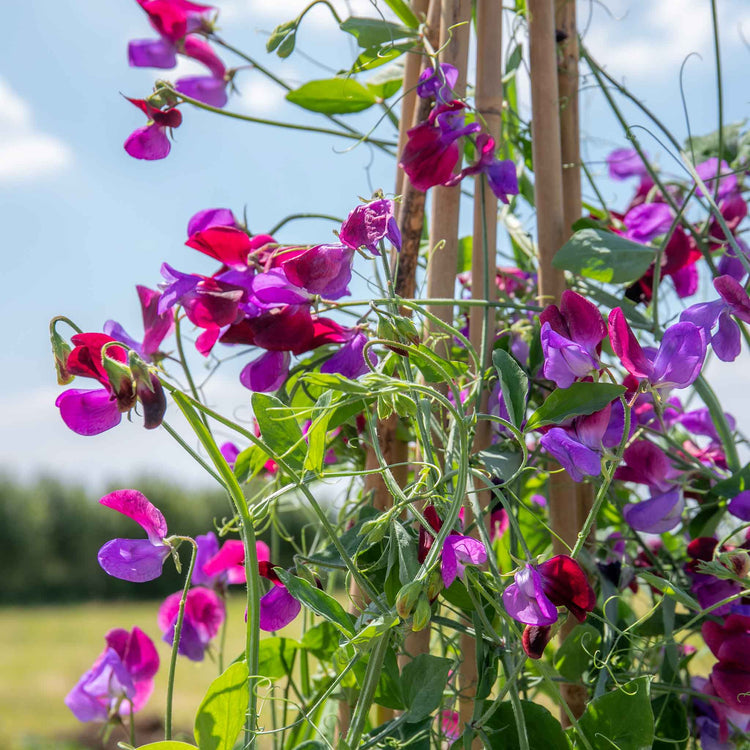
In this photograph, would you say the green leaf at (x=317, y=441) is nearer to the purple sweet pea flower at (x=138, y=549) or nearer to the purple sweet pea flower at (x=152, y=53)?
the purple sweet pea flower at (x=138, y=549)

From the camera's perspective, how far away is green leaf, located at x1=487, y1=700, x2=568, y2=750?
1.46 feet

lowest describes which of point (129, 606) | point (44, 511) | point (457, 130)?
point (129, 606)

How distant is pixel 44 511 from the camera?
869cm

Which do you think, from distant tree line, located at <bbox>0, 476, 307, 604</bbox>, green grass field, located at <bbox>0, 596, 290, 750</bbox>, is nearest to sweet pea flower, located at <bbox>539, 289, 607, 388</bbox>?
green grass field, located at <bbox>0, 596, 290, 750</bbox>

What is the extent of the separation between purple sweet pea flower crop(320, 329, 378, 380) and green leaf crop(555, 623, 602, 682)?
204 millimetres

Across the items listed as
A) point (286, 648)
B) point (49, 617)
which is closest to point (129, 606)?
point (49, 617)

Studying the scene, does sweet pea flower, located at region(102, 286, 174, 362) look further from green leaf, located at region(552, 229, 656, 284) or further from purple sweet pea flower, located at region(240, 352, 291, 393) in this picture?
green leaf, located at region(552, 229, 656, 284)

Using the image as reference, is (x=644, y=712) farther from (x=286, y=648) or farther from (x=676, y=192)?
(x=676, y=192)

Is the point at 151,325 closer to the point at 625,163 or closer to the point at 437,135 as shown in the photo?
the point at 437,135

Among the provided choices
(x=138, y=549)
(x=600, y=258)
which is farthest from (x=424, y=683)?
(x=600, y=258)

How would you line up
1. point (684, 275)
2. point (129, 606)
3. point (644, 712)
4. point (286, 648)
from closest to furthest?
point (644, 712)
point (286, 648)
point (684, 275)
point (129, 606)

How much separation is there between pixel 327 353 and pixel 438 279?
9 centimetres

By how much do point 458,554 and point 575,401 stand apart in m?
0.09

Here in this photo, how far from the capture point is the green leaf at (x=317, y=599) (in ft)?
1.25
